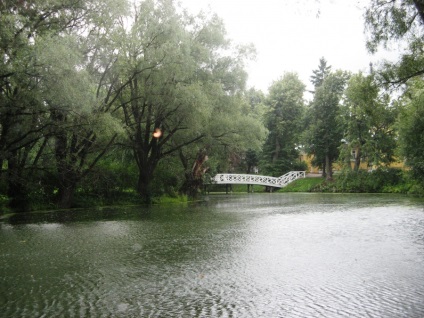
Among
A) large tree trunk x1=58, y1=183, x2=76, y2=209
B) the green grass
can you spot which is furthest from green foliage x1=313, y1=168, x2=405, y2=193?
large tree trunk x1=58, y1=183, x2=76, y2=209

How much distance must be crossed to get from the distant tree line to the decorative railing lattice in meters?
11.9

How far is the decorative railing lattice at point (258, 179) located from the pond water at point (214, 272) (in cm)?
3361

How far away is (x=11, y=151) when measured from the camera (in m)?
15.5

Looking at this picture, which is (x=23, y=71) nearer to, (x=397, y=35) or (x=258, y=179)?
(x=397, y=35)

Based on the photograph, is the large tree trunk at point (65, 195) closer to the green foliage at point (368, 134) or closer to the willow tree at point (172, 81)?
the willow tree at point (172, 81)

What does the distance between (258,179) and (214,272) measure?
4143cm

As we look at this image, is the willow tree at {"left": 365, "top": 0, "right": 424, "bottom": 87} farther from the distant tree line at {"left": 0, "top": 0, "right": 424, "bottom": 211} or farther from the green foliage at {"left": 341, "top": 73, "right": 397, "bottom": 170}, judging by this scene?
the green foliage at {"left": 341, "top": 73, "right": 397, "bottom": 170}

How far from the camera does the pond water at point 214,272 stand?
173 inches

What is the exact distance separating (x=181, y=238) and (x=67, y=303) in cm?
512

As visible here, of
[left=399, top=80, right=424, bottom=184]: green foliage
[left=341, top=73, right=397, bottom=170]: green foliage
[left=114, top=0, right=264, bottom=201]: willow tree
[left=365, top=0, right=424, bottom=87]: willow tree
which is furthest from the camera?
[left=341, top=73, right=397, bottom=170]: green foliage

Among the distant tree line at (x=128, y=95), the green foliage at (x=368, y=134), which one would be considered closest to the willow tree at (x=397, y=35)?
the distant tree line at (x=128, y=95)

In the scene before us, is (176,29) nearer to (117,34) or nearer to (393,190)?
(117,34)

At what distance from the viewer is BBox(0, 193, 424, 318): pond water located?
14.4ft

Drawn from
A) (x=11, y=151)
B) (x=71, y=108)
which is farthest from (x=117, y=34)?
(x=11, y=151)
